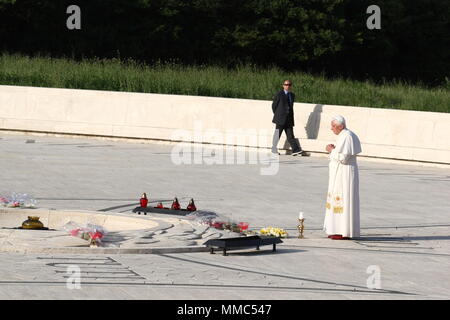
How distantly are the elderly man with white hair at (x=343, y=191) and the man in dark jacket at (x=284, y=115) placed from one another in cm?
1140

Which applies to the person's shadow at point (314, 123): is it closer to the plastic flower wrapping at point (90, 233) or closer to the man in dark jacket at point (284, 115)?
the man in dark jacket at point (284, 115)

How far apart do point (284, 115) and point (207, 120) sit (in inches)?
109

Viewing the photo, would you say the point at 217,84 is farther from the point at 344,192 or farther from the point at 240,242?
the point at 240,242

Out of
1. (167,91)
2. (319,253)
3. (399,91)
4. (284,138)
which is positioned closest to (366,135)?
(284,138)

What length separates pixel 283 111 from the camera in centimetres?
2767

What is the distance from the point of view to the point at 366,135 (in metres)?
28.1

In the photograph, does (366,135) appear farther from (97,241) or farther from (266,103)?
(97,241)

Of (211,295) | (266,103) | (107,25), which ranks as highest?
(107,25)

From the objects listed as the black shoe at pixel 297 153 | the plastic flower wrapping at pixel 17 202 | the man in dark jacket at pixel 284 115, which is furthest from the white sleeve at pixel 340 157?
the black shoe at pixel 297 153

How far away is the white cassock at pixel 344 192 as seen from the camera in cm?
1566

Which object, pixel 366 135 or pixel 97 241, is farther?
pixel 366 135

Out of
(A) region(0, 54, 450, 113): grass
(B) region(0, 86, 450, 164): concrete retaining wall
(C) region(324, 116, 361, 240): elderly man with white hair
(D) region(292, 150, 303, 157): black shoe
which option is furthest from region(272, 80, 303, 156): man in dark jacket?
(C) region(324, 116, 361, 240): elderly man with white hair

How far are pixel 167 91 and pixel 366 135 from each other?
7223mm
